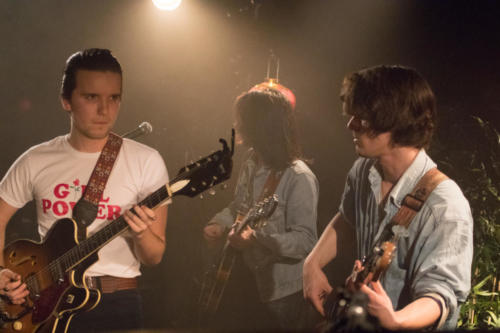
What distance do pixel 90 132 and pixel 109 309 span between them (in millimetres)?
937

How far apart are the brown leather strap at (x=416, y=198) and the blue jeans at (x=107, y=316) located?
4.61 feet

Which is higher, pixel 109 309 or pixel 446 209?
pixel 446 209

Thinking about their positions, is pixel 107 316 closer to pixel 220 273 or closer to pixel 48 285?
pixel 48 285

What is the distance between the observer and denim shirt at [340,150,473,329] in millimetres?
2037

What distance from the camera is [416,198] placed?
2240 millimetres

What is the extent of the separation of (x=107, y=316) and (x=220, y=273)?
1.20 meters

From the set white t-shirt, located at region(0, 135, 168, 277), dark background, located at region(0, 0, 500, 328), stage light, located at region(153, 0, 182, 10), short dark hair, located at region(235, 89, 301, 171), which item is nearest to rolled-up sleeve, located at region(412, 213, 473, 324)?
white t-shirt, located at region(0, 135, 168, 277)

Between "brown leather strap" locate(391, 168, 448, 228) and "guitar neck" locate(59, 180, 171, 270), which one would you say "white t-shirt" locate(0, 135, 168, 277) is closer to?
"guitar neck" locate(59, 180, 171, 270)

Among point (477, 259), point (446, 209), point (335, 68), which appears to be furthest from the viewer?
point (335, 68)

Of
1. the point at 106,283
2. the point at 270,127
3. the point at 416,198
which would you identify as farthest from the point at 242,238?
the point at 416,198

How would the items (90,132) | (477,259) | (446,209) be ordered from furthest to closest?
(477,259), (90,132), (446,209)

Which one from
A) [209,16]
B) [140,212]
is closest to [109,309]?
[140,212]

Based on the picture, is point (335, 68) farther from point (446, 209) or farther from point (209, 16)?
point (446, 209)

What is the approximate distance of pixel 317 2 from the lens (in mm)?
4984
